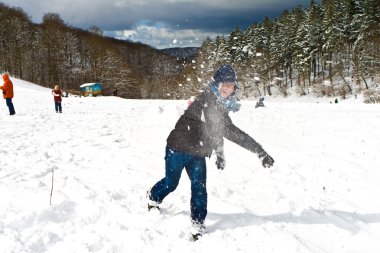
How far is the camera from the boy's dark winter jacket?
410 centimetres

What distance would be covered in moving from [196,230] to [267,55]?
7777 cm

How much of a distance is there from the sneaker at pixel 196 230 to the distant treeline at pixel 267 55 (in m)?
47.8

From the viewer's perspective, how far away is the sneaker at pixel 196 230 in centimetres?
418

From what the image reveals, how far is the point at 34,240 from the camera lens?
3762 mm

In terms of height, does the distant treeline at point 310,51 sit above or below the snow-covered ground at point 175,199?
above

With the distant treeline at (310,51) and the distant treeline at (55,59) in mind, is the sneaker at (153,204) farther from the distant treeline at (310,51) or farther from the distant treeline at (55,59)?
the distant treeline at (55,59)

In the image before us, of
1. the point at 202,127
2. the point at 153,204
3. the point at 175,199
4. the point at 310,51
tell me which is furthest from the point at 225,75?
the point at 310,51

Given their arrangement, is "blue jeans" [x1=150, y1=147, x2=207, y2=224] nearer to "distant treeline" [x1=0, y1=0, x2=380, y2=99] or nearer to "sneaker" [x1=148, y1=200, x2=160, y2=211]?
"sneaker" [x1=148, y1=200, x2=160, y2=211]

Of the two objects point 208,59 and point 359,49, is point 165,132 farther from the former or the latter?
point 359,49

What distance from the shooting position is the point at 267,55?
77375mm

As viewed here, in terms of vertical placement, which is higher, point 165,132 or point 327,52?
point 327,52

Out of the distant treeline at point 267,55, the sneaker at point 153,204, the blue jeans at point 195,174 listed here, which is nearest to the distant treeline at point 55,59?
the distant treeline at point 267,55

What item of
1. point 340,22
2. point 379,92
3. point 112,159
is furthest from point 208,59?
point 112,159

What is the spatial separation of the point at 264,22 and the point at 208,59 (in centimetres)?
4485
